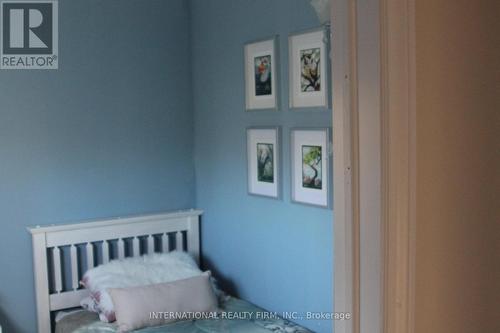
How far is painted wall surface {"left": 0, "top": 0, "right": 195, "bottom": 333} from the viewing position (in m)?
3.13

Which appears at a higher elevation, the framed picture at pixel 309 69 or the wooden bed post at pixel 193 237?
the framed picture at pixel 309 69

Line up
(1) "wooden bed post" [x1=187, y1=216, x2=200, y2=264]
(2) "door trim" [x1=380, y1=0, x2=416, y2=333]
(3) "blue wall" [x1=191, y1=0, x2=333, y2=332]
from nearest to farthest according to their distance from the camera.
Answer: (2) "door trim" [x1=380, y1=0, x2=416, y2=333] → (3) "blue wall" [x1=191, y1=0, x2=333, y2=332] → (1) "wooden bed post" [x1=187, y1=216, x2=200, y2=264]

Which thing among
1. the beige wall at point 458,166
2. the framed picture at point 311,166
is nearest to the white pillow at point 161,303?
the framed picture at point 311,166

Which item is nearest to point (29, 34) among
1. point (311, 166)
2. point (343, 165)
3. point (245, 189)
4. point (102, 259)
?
point (102, 259)

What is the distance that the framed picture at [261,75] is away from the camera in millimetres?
2883

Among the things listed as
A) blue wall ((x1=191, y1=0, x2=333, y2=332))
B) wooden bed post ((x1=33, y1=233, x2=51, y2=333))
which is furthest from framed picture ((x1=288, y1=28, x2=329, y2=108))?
wooden bed post ((x1=33, y1=233, x2=51, y2=333))

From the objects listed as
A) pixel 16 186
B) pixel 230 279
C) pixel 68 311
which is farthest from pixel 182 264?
pixel 16 186

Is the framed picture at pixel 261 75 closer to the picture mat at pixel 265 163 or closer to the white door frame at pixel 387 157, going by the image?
the picture mat at pixel 265 163

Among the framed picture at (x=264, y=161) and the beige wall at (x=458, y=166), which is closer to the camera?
the beige wall at (x=458, y=166)

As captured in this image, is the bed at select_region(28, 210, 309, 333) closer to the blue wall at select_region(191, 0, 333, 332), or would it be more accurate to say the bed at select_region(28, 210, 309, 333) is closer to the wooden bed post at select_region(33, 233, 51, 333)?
the wooden bed post at select_region(33, 233, 51, 333)

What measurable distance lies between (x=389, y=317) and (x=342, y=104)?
0.36 metres

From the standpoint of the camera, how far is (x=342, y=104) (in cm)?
97

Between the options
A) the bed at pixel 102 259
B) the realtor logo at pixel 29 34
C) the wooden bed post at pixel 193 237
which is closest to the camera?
the bed at pixel 102 259

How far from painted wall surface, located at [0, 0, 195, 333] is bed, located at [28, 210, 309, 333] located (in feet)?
0.33
